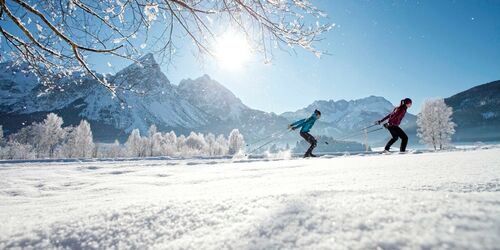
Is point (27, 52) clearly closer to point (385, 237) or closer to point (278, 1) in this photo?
point (278, 1)

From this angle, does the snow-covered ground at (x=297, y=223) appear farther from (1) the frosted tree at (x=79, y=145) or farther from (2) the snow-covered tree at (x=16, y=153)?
(1) the frosted tree at (x=79, y=145)

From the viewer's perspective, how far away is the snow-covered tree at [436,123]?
146 ft

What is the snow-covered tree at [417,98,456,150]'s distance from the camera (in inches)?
1756

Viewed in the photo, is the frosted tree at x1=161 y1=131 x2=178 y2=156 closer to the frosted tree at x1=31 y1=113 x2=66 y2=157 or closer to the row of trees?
the row of trees

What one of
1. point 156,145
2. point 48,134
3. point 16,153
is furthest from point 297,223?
point 156,145

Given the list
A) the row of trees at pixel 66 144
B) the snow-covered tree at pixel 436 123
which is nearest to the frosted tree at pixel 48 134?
the row of trees at pixel 66 144

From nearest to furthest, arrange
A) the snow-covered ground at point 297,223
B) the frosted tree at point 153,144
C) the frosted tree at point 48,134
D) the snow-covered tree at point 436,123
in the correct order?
the snow-covered ground at point 297,223 < the snow-covered tree at point 436,123 < the frosted tree at point 48,134 < the frosted tree at point 153,144

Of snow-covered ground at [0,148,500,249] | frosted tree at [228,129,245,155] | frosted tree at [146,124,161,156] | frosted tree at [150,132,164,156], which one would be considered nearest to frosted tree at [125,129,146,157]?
frosted tree at [146,124,161,156]

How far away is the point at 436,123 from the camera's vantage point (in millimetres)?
45000

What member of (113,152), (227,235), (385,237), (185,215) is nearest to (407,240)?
(385,237)

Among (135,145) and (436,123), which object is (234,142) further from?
(436,123)

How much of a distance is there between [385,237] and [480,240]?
24 centimetres

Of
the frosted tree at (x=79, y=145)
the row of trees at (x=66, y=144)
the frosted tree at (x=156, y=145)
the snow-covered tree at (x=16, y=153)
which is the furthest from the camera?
the frosted tree at (x=156, y=145)

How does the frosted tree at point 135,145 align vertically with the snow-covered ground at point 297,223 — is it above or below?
above
